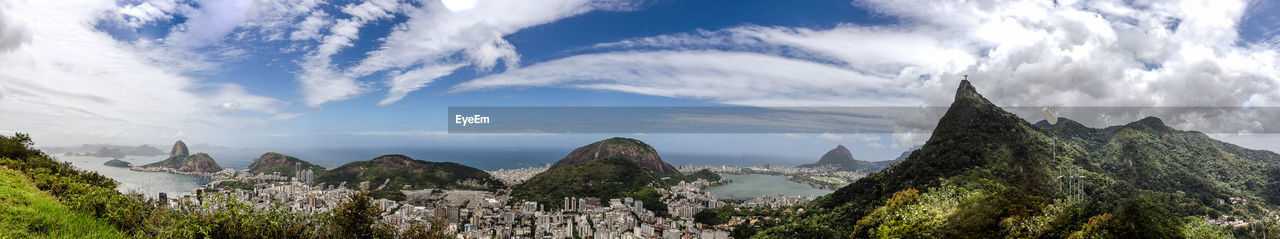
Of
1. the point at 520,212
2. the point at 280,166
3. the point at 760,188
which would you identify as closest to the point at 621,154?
the point at 760,188

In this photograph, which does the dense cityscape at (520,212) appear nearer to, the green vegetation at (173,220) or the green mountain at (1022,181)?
the green mountain at (1022,181)

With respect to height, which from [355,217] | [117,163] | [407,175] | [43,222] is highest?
[43,222]

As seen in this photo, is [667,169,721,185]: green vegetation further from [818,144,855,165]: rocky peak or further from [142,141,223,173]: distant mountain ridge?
[142,141,223,173]: distant mountain ridge

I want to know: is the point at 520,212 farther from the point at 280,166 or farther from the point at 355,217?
the point at 280,166

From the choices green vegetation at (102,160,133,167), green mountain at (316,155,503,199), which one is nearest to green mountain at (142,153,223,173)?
green vegetation at (102,160,133,167)

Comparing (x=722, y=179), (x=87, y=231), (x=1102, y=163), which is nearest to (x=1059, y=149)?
(x=1102, y=163)
